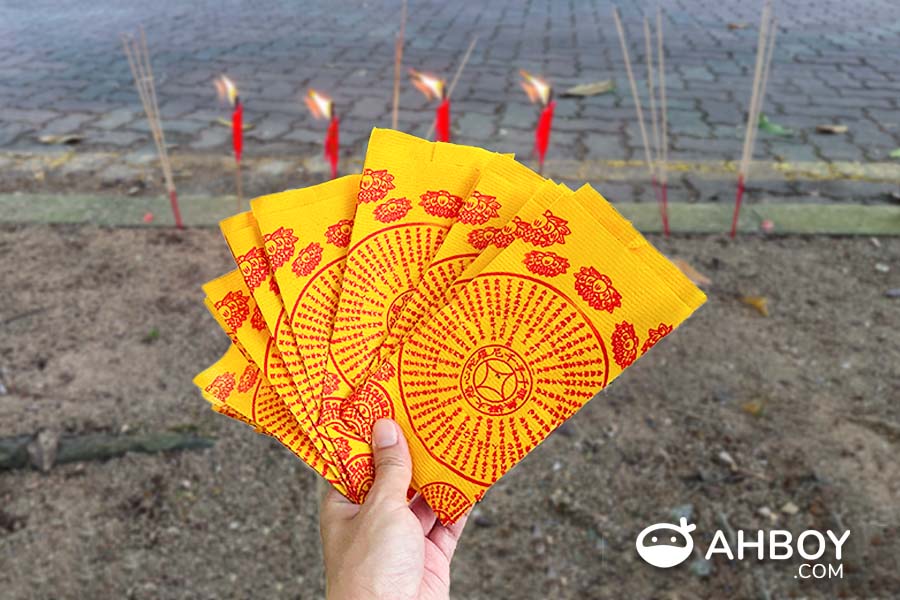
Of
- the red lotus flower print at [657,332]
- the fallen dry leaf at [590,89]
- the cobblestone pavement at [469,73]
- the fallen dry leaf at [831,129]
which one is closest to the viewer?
the red lotus flower print at [657,332]

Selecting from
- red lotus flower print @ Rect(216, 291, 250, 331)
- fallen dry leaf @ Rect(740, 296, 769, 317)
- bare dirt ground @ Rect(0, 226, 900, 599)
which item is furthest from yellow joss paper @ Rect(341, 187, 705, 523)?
fallen dry leaf @ Rect(740, 296, 769, 317)

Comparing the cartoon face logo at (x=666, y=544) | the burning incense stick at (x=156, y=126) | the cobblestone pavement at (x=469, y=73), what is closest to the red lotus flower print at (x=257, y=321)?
the cartoon face logo at (x=666, y=544)

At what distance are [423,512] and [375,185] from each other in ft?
1.90

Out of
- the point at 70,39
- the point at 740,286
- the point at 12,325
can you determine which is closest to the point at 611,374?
the point at 740,286

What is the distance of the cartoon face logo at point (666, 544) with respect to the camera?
1.77 m

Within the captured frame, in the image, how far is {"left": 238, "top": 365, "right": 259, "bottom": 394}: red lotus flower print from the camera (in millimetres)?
1158

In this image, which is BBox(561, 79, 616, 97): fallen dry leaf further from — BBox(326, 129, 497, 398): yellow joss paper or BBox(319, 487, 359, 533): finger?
BBox(319, 487, 359, 533): finger

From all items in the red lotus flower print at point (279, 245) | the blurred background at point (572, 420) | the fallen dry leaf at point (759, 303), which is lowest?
the blurred background at point (572, 420)

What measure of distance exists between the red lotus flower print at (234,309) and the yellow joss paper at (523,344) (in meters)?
0.23

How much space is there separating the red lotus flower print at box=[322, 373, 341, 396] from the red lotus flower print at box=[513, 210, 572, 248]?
0.36 meters

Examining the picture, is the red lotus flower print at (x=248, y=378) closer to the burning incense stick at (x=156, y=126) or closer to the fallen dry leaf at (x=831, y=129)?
the burning incense stick at (x=156, y=126)

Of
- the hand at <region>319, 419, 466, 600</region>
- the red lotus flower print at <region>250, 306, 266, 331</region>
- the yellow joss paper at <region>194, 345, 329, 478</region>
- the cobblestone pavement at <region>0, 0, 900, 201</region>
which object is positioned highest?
the red lotus flower print at <region>250, 306, 266, 331</region>

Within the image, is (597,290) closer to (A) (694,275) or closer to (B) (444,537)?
(B) (444,537)

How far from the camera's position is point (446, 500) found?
1.14m
